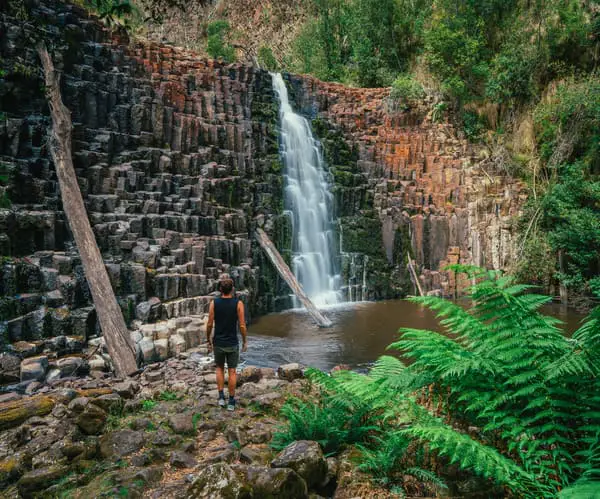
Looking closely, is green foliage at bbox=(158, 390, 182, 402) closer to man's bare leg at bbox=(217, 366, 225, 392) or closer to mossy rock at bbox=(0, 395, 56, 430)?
man's bare leg at bbox=(217, 366, 225, 392)

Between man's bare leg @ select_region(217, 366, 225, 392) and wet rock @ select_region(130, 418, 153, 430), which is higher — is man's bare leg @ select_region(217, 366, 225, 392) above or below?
above

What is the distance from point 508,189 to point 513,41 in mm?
7489

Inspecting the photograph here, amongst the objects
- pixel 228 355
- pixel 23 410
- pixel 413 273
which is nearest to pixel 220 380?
pixel 228 355

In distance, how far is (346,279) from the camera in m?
16.8

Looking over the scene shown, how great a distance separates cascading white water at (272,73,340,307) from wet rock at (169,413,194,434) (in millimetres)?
11039

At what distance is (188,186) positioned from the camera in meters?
12.8

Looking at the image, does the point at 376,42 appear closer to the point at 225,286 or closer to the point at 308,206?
the point at 308,206

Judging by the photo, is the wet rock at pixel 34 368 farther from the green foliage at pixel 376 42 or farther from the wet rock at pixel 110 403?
the green foliage at pixel 376 42

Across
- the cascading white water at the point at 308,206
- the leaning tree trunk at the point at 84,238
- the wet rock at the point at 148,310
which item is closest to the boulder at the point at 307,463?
the leaning tree trunk at the point at 84,238

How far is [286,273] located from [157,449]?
9953mm

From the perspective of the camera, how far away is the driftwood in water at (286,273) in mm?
12648

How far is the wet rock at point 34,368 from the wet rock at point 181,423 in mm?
3994

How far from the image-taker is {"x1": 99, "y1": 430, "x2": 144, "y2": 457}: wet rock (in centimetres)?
389

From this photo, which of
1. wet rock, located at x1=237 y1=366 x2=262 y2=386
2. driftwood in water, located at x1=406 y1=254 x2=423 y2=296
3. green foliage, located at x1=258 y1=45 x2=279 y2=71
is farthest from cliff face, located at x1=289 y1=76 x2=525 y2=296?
wet rock, located at x1=237 y1=366 x2=262 y2=386
